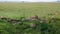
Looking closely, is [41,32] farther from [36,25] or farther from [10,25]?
[10,25]

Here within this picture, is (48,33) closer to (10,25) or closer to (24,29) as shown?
(24,29)

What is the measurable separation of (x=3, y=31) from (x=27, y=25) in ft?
4.93

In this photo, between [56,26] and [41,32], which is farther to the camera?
[56,26]

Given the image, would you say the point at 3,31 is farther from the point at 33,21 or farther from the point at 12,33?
the point at 33,21

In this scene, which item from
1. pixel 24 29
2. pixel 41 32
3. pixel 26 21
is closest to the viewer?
pixel 41 32

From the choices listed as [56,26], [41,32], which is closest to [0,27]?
[41,32]

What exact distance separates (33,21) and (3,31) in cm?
198

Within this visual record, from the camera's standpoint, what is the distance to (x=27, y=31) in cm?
1055

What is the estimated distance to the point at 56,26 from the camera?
36.7 ft

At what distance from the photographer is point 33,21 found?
11.5 m

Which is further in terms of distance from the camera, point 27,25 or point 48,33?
point 27,25

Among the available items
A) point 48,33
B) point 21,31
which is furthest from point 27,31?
point 48,33

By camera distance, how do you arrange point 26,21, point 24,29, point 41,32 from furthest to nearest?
point 26,21 → point 24,29 → point 41,32

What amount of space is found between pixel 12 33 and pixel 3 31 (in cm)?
46
